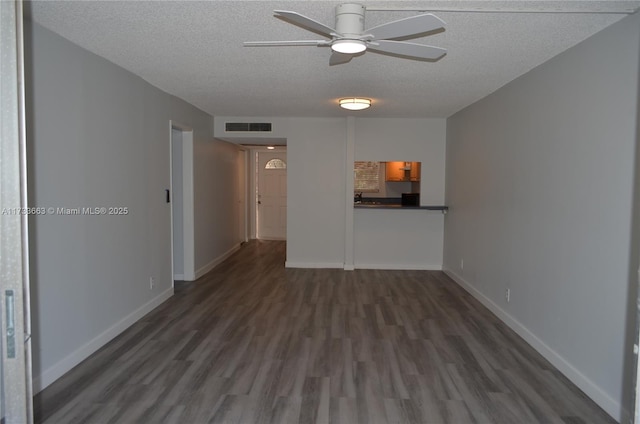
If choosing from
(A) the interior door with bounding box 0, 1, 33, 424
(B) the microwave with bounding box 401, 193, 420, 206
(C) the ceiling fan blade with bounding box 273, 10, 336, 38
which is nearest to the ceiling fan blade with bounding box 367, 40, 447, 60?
(C) the ceiling fan blade with bounding box 273, 10, 336, 38

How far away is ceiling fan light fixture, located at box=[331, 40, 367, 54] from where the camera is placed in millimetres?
2232

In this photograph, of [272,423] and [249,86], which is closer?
[272,423]

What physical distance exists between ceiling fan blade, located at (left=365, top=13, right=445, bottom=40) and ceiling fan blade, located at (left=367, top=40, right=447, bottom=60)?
83 mm

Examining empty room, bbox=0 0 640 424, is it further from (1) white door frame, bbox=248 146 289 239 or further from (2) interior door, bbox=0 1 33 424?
(1) white door frame, bbox=248 146 289 239

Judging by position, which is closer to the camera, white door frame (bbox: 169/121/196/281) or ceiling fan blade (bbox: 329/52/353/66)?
ceiling fan blade (bbox: 329/52/353/66)

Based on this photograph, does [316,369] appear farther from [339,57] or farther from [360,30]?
[360,30]

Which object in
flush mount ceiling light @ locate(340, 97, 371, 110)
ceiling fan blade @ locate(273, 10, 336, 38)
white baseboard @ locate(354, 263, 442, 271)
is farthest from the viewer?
white baseboard @ locate(354, 263, 442, 271)

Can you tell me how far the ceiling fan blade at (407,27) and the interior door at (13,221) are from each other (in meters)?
1.57

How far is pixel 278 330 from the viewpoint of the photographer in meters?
3.91

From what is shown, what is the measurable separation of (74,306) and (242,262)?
13.6ft

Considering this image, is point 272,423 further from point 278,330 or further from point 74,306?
point 74,306

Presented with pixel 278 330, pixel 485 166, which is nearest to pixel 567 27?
pixel 485 166

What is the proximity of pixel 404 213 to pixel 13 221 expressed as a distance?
591 centimetres

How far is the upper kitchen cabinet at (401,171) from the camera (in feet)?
28.6
